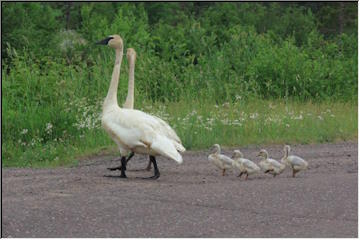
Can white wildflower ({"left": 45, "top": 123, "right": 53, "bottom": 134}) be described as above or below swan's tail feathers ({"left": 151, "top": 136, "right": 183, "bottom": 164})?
above

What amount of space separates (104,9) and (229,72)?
477 inches

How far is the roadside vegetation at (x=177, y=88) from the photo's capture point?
50.5 feet

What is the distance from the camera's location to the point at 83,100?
16.2m

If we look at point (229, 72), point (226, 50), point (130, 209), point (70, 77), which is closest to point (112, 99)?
point (130, 209)

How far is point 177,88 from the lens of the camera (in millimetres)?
18672

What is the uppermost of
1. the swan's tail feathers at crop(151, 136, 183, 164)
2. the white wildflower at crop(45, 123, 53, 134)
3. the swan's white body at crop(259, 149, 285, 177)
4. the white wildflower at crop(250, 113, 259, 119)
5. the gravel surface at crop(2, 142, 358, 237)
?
the white wildflower at crop(250, 113, 259, 119)

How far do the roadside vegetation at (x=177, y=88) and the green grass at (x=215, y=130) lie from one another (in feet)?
0.08

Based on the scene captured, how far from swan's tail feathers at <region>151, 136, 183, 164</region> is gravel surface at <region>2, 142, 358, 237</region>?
1.09 ft

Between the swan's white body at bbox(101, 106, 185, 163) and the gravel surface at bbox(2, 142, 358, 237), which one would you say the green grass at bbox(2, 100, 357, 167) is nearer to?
the gravel surface at bbox(2, 142, 358, 237)

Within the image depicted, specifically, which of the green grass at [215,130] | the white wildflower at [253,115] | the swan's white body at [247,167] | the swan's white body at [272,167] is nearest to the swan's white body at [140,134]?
the swan's white body at [247,167]

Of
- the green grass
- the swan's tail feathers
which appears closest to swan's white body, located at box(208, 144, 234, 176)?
the swan's tail feathers

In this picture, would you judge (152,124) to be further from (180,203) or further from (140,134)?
(180,203)

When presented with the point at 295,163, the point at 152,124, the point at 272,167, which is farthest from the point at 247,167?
the point at 152,124

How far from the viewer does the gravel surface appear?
8438 mm
